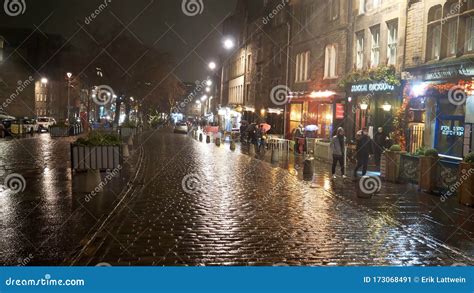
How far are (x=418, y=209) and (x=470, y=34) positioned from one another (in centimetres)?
963

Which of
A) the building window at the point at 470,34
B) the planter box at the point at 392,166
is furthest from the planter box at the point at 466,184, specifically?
the building window at the point at 470,34

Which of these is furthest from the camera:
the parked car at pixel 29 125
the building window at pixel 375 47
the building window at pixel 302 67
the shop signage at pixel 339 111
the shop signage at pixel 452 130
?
the parked car at pixel 29 125

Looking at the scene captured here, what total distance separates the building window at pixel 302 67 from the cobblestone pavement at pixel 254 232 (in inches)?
838

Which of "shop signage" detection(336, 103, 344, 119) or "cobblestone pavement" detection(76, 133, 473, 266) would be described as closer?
"cobblestone pavement" detection(76, 133, 473, 266)

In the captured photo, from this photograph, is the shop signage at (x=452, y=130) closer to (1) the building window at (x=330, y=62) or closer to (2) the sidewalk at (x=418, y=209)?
(2) the sidewalk at (x=418, y=209)

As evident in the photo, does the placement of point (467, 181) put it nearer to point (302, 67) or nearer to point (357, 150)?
point (357, 150)

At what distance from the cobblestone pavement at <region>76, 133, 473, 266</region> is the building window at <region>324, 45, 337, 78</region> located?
16.9m

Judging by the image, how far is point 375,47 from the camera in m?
25.8

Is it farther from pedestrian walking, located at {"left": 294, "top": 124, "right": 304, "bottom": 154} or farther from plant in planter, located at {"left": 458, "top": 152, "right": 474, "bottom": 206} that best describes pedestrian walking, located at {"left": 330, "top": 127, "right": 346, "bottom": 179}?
pedestrian walking, located at {"left": 294, "top": 124, "right": 304, "bottom": 154}

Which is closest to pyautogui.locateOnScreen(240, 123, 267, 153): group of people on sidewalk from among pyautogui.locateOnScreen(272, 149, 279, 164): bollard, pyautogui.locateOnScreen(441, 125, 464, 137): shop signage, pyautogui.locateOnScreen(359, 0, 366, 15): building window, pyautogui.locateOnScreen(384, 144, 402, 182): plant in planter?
pyautogui.locateOnScreen(272, 149, 279, 164): bollard

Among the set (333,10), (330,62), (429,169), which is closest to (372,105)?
(330,62)

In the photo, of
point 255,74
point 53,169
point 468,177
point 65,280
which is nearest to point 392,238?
point 468,177

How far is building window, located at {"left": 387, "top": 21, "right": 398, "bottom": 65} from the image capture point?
23.8m

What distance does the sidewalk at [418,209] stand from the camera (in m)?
9.43
